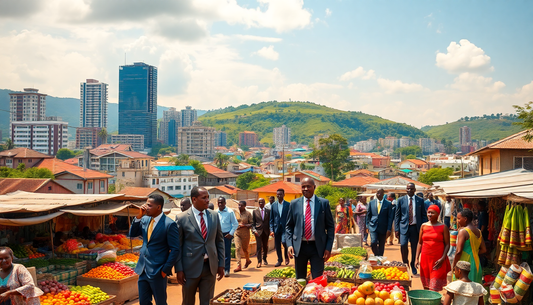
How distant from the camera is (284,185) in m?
47.5

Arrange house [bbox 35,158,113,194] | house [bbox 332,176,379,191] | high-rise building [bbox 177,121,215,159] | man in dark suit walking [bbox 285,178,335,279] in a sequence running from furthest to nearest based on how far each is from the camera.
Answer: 1. high-rise building [bbox 177,121,215,159]
2. house [bbox 332,176,379,191]
3. house [bbox 35,158,113,194]
4. man in dark suit walking [bbox 285,178,335,279]

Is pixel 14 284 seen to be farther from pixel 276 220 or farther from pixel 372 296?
pixel 276 220

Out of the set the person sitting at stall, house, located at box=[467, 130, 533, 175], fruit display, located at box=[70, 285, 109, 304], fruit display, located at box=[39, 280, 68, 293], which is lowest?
fruit display, located at box=[70, 285, 109, 304]

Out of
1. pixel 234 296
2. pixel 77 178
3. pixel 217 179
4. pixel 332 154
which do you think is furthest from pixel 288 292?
pixel 217 179

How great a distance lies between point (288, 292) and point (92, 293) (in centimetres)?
347

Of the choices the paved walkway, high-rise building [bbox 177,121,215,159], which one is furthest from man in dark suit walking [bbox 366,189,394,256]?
high-rise building [bbox 177,121,215,159]

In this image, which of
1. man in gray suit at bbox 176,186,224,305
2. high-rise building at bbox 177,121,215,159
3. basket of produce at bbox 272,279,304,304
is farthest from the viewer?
high-rise building at bbox 177,121,215,159

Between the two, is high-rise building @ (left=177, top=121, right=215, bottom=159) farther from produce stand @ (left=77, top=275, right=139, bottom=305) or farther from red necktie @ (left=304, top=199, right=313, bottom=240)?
red necktie @ (left=304, top=199, right=313, bottom=240)

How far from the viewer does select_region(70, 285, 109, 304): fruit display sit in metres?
6.80

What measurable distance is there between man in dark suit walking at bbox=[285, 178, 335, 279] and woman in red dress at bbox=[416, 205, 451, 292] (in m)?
1.54

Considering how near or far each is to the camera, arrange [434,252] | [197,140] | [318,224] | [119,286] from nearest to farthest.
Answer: [318,224]
[434,252]
[119,286]
[197,140]

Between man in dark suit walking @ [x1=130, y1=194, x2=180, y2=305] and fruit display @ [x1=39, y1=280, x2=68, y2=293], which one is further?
fruit display @ [x1=39, y1=280, x2=68, y2=293]

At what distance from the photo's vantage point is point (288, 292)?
554cm

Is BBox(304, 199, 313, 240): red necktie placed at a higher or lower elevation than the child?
higher
